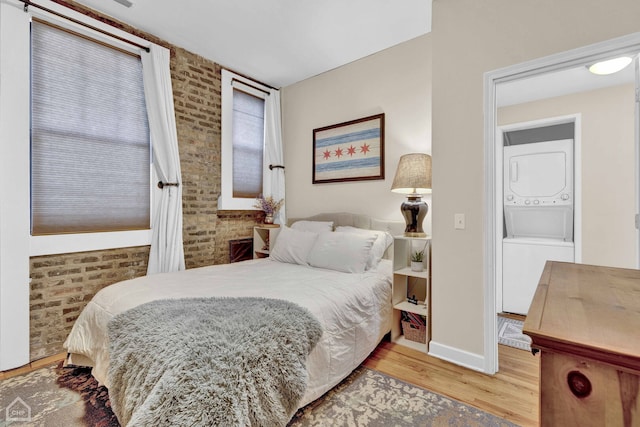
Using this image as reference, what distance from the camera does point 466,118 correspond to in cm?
217

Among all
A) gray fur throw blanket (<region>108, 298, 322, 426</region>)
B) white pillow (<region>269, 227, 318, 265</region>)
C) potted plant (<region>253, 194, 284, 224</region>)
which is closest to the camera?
gray fur throw blanket (<region>108, 298, 322, 426</region>)

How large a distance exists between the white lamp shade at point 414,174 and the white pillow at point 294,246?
1.01 metres

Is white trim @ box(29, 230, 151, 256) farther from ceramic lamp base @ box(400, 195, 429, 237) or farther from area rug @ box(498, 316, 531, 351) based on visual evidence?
area rug @ box(498, 316, 531, 351)

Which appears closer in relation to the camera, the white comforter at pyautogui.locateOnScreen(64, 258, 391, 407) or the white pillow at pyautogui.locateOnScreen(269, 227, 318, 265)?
the white comforter at pyautogui.locateOnScreen(64, 258, 391, 407)

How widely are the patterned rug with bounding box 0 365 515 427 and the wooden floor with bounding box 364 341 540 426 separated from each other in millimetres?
98

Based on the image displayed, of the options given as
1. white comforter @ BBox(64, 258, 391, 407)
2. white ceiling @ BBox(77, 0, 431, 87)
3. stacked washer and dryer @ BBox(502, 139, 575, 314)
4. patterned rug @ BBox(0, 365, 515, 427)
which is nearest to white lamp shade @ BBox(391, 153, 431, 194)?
white comforter @ BBox(64, 258, 391, 407)

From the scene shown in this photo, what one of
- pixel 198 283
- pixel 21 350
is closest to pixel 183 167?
pixel 198 283

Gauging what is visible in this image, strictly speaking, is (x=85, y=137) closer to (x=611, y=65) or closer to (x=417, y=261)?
(x=417, y=261)

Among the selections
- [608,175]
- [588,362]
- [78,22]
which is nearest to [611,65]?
[608,175]

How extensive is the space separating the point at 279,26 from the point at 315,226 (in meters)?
1.99

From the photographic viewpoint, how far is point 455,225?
2.22 m

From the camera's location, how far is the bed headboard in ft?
9.52

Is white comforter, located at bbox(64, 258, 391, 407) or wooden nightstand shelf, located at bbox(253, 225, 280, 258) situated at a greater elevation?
wooden nightstand shelf, located at bbox(253, 225, 280, 258)

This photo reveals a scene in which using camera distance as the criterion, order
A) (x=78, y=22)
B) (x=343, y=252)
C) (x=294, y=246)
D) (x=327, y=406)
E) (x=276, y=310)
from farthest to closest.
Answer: (x=294, y=246) → (x=343, y=252) → (x=78, y=22) → (x=327, y=406) → (x=276, y=310)
